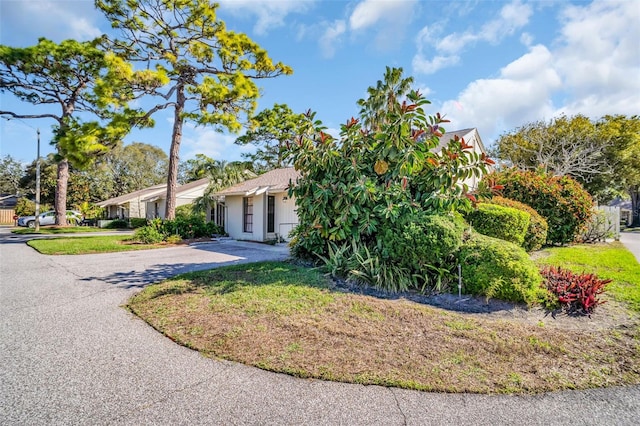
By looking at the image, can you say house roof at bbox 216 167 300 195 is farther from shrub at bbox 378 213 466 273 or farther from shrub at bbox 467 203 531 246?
shrub at bbox 378 213 466 273

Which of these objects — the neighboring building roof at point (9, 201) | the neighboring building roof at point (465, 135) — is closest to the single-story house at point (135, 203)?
the neighboring building roof at point (9, 201)

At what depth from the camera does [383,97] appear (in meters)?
7.52

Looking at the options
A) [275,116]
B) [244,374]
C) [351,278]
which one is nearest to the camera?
[244,374]

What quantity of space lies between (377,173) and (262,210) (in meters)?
9.12

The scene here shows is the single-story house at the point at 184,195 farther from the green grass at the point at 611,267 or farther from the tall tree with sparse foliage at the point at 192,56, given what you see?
the green grass at the point at 611,267

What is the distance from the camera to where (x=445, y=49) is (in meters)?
8.46

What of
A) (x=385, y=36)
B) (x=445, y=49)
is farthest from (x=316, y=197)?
(x=445, y=49)

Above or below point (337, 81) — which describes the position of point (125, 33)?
above

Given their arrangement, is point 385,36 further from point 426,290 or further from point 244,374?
point 244,374

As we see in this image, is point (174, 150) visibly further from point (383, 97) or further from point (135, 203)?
point (135, 203)

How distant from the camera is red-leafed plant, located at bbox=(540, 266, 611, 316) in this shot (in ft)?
15.0

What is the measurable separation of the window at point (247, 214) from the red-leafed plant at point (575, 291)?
1295cm

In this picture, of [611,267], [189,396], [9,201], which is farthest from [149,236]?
[9,201]

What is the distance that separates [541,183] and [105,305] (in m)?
13.3
